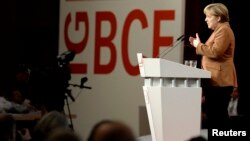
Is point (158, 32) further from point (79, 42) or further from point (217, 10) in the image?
point (217, 10)

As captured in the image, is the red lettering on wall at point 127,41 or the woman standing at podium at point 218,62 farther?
the red lettering on wall at point 127,41

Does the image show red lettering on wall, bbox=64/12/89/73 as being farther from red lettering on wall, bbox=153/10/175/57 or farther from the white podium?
the white podium

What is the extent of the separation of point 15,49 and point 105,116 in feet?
8.58

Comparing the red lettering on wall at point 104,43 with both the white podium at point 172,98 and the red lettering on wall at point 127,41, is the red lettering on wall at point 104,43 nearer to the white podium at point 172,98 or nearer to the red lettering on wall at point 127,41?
the red lettering on wall at point 127,41

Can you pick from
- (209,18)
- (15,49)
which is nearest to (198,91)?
(209,18)

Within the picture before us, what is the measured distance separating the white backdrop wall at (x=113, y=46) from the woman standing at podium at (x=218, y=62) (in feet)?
6.37

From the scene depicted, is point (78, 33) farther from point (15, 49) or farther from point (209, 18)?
point (209, 18)

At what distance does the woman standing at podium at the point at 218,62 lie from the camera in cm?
483

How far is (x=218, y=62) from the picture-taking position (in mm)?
4898
